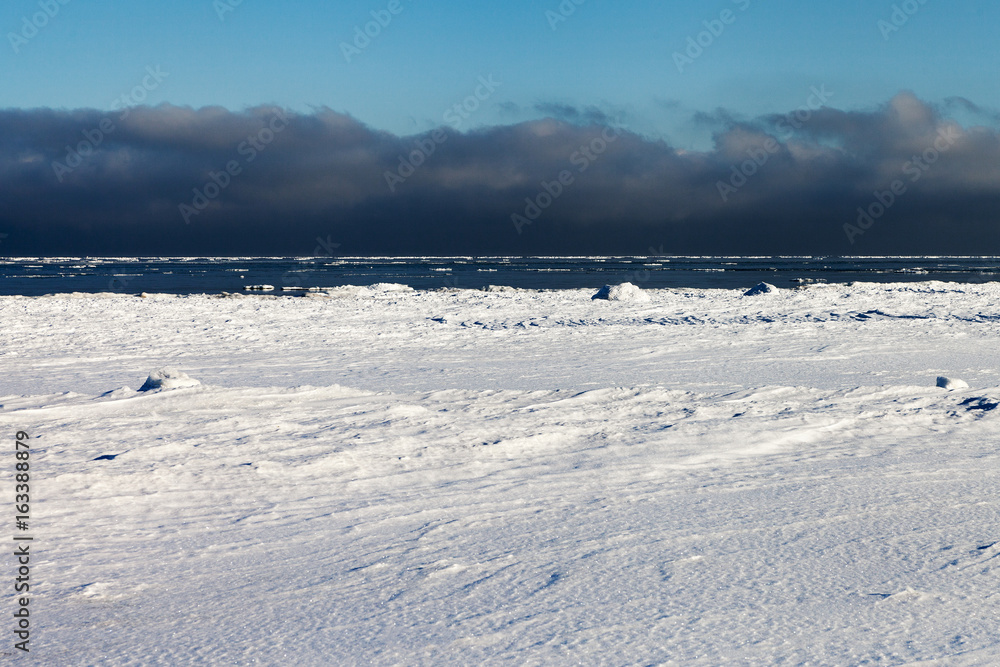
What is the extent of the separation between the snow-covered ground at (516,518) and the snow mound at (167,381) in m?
0.04

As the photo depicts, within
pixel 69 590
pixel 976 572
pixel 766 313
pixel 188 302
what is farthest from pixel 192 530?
pixel 188 302

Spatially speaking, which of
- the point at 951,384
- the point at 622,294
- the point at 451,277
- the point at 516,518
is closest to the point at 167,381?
the point at 516,518

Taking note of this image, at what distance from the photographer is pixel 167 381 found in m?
7.75

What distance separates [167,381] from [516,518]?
4929mm

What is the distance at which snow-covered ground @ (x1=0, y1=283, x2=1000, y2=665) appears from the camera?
2.90 m

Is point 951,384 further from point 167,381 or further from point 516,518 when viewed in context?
point 167,381

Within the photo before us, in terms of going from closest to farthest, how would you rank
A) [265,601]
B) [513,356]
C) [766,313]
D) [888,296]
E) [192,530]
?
[265,601], [192,530], [513,356], [766,313], [888,296]

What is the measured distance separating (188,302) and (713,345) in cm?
1650

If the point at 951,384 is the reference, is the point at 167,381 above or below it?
below

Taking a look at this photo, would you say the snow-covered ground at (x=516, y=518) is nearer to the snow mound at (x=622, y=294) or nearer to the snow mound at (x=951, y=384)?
the snow mound at (x=951, y=384)

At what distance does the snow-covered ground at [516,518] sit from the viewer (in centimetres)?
290

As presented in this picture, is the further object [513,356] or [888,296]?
[888,296]

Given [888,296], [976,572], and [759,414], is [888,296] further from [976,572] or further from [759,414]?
[976,572]

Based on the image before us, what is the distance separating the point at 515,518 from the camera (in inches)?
168
